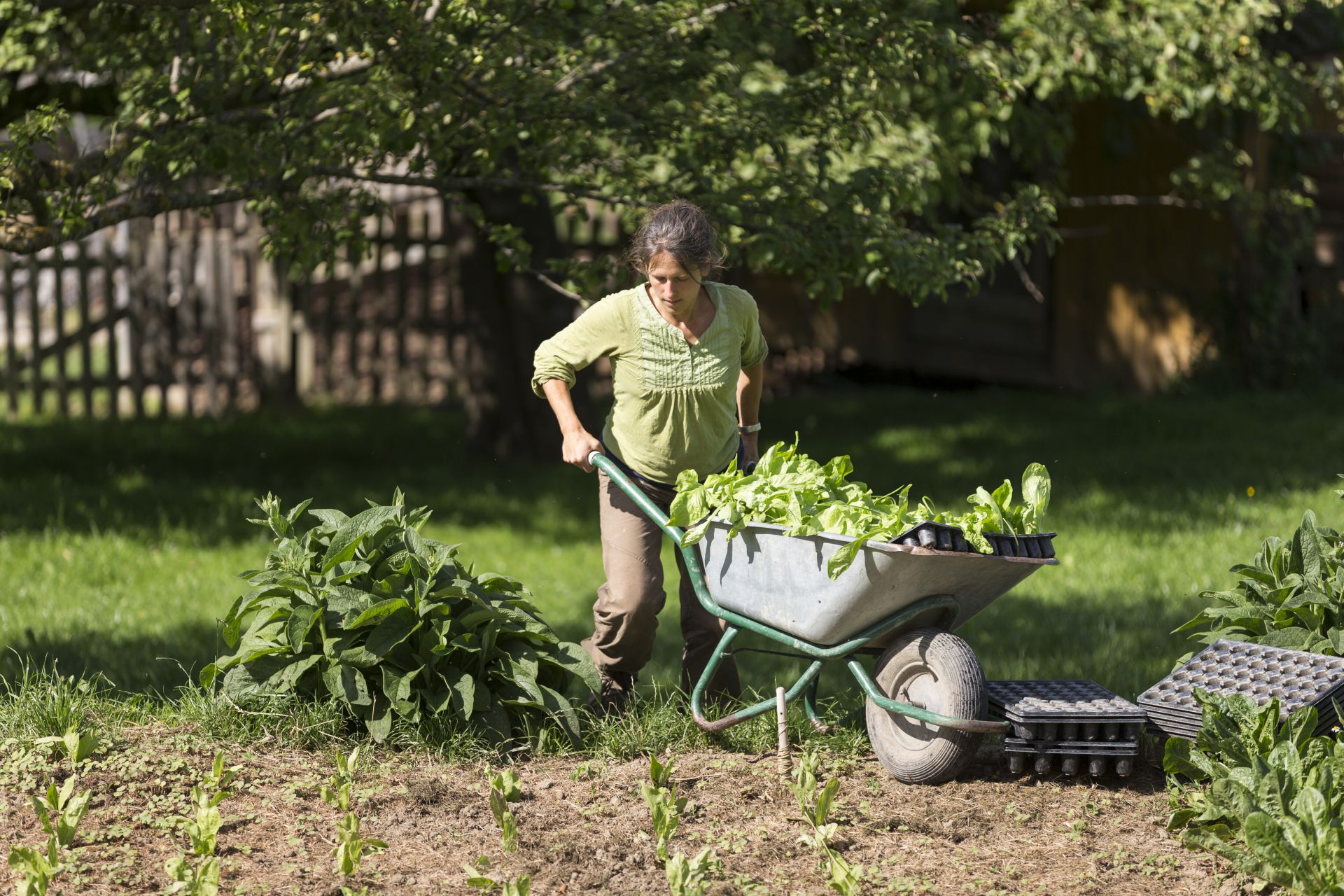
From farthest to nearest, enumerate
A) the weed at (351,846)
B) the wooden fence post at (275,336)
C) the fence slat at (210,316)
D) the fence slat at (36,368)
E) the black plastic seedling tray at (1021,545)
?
the wooden fence post at (275,336) < the fence slat at (210,316) < the fence slat at (36,368) < the black plastic seedling tray at (1021,545) < the weed at (351,846)

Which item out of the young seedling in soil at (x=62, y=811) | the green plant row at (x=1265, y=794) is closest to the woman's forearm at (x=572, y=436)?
the young seedling in soil at (x=62, y=811)

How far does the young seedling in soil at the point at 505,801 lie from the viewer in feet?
11.9

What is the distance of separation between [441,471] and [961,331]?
6.35 m

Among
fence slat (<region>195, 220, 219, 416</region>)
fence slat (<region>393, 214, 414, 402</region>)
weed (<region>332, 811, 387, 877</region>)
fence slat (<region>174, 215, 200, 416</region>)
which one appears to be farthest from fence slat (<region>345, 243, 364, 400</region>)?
weed (<region>332, 811, 387, 877</region>)

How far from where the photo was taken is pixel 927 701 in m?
3.93

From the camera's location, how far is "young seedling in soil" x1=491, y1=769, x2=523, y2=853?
3.63 m

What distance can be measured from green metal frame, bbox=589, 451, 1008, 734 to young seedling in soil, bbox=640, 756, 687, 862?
313 millimetres

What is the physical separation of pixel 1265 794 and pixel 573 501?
6.20 metres

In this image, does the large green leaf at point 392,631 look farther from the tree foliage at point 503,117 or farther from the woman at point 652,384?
the tree foliage at point 503,117

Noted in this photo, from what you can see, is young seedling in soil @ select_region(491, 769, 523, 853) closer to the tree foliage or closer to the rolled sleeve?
the rolled sleeve

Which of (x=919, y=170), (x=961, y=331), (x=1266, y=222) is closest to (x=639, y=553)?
(x=919, y=170)

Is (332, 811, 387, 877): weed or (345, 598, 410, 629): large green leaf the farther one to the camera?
(345, 598, 410, 629): large green leaf

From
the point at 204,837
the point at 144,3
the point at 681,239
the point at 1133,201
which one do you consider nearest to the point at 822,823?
the point at 204,837

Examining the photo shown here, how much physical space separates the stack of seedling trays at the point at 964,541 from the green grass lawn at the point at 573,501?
60.6 inches
